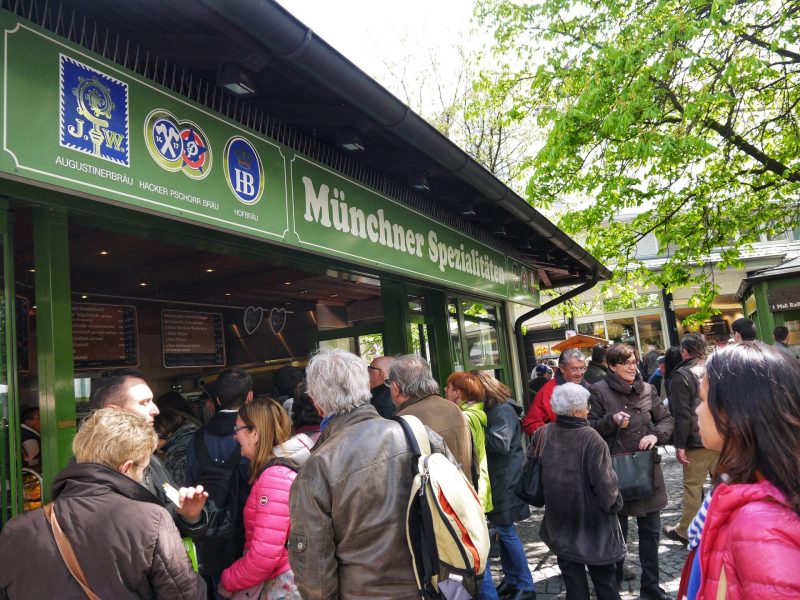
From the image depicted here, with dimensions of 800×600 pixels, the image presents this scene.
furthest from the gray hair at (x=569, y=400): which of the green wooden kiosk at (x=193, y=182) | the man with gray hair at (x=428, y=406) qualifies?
the green wooden kiosk at (x=193, y=182)

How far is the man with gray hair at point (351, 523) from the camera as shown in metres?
2.11

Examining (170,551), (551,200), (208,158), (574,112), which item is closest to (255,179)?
(208,158)

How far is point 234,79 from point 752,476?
246cm

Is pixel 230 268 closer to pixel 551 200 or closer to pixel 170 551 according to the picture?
pixel 170 551

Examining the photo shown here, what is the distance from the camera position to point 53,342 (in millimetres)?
2494

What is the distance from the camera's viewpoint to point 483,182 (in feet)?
14.3

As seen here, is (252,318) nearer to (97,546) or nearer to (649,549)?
(649,549)

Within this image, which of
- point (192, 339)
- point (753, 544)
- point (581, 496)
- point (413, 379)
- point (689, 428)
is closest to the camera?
point (753, 544)

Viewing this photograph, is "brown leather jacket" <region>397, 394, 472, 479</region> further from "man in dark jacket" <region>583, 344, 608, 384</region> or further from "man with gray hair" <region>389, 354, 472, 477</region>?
"man in dark jacket" <region>583, 344, 608, 384</region>

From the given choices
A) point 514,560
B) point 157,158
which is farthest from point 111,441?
point 514,560

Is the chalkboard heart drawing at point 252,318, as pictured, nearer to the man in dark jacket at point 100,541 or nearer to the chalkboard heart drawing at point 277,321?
the chalkboard heart drawing at point 277,321

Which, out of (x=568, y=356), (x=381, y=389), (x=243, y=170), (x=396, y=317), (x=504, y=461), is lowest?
(x=504, y=461)

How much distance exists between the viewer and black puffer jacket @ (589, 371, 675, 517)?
4.54 meters

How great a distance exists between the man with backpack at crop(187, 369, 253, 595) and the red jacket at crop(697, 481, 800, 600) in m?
2.11
